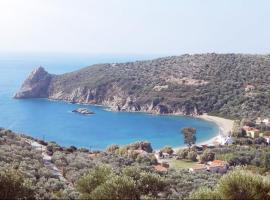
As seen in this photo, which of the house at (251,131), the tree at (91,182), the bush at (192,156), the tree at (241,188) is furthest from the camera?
the house at (251,131)

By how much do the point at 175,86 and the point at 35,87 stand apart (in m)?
40.7

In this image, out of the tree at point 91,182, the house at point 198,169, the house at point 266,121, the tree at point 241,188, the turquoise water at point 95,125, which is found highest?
the tree at point 241,188

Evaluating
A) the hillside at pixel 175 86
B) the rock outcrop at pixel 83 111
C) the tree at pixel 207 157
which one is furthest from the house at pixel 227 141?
the rock outcrop at pixel 83 111

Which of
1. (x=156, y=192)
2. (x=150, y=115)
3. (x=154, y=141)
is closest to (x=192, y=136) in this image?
(x=154, y=141)

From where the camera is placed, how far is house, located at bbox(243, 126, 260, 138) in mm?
66512

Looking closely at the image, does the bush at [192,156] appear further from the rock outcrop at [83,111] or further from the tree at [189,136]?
the rock outcrop at [83,111]

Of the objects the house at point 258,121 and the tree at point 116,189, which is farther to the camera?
the house at point 258,121

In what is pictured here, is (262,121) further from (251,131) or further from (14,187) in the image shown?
(14,187)

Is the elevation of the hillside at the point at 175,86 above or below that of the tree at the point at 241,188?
below

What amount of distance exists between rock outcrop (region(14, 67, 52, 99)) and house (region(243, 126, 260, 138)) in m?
68.8

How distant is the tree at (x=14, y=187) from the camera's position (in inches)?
642

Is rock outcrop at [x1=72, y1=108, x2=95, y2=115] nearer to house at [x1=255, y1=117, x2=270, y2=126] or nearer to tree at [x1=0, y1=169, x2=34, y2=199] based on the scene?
house at [x1=255, y1=117, x2=270, y2=126]

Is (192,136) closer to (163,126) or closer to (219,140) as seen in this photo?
(219,140)

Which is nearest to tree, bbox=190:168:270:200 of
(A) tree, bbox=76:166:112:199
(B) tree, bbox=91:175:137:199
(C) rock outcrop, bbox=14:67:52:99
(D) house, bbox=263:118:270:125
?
(B) tree, bbox=91:175:137:199
